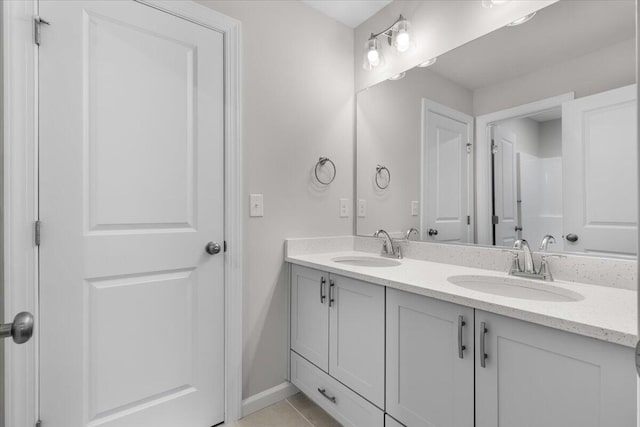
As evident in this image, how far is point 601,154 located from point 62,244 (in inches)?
82.1

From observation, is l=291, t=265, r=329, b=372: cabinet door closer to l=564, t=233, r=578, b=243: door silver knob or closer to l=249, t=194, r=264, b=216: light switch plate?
l=249, t=194, r=264, b=216: light switch plate

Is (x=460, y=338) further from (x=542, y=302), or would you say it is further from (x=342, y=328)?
(x=342, y=328)

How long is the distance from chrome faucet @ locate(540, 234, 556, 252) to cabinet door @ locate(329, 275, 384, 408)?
695mm

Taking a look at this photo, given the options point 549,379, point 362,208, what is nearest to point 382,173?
point 362,208

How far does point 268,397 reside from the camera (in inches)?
69.8

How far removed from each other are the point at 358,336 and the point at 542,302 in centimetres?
73

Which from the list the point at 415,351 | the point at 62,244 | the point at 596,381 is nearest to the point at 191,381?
the point at 62,244

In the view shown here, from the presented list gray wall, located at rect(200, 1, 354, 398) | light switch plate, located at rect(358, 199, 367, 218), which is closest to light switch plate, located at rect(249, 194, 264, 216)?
gray wall, located at rect(200, 1, 354, 398)

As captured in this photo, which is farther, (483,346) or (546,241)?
(546,241)

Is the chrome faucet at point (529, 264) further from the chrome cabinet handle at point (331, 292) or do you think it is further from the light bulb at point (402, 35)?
the light bulb at point (402, 35)

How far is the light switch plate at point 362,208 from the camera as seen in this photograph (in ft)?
7.07

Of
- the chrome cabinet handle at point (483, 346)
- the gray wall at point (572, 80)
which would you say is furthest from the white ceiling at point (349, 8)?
the chrome cabinet handle at point (483, 346)

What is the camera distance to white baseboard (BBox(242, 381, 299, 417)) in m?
1.70

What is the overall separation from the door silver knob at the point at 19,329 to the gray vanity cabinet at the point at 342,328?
1.07 meters
